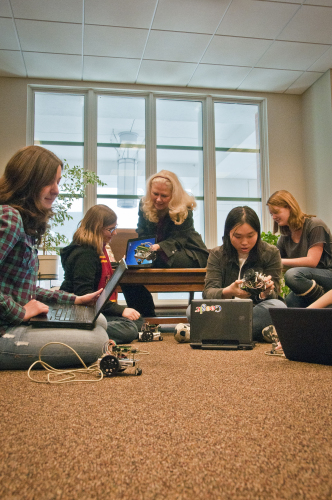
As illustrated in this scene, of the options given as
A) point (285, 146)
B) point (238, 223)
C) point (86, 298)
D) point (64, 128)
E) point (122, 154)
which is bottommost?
point (86, 298)

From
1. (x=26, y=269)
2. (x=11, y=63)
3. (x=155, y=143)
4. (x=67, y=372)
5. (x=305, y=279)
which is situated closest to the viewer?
(x=67, y=372)

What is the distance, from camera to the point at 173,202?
2803mm

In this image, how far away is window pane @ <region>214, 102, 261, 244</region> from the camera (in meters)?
5.15

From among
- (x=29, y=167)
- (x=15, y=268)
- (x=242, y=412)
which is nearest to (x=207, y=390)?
(x=242, y=412)

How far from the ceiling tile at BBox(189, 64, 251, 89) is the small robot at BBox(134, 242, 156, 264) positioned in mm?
2743

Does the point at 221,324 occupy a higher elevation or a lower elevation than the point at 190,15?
lower

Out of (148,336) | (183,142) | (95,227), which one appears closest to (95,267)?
(95,227)

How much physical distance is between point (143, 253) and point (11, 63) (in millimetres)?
3029

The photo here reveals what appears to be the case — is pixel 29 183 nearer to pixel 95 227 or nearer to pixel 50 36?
pixel 95 227

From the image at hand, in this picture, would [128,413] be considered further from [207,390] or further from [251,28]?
[251,28]

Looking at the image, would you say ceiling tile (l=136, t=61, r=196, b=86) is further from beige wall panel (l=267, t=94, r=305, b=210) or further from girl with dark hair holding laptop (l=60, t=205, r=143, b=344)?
girl with dark hair holding laptop (l=60, t=205, r=143, b=344)

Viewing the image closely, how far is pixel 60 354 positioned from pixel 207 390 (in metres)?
0.53

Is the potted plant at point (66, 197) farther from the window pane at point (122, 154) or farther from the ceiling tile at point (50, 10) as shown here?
the ceiling tile at point (50, 10)

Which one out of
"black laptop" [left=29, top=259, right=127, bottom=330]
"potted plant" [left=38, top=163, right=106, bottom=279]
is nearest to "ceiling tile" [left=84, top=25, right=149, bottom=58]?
"potted plant" [left=38, top=163, right=106, bottom=279]
